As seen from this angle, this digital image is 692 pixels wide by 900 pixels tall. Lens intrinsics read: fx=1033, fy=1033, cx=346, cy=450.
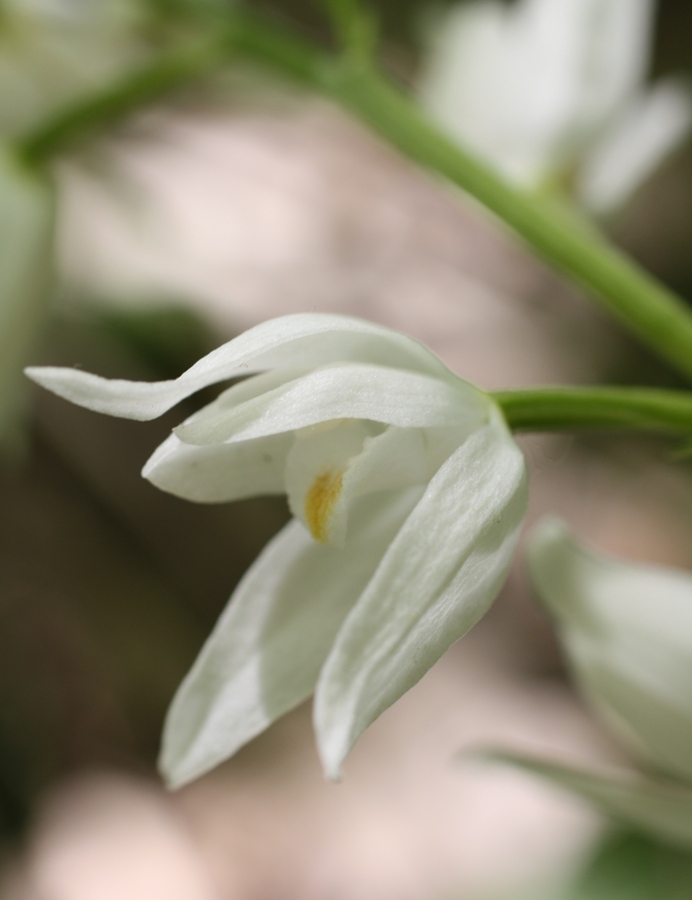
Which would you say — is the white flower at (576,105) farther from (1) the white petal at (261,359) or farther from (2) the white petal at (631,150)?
(1) the white petal at (261,359)

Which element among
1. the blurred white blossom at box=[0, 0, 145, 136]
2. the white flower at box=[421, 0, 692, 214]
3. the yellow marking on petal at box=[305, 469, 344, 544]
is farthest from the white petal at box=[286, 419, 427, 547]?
the blurred white blossom at box=[0, 0, 145, 136]

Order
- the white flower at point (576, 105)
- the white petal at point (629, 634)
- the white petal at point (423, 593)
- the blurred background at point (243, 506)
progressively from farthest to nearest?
1. the blurred background at point (243, 506)
2. the white flower at point (576, 105)
3. the white petal at point (629, 634)
4. the white petal at point (423, 593)

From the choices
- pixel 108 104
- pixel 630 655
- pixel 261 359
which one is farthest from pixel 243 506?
pixel 261 359

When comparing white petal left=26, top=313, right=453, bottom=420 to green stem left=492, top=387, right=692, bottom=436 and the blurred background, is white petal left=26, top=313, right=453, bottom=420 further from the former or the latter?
the blurred background

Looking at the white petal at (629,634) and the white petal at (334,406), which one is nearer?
the white petal at (334,406)

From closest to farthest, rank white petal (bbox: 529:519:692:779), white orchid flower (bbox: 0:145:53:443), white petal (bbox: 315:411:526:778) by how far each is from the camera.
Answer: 1. white petal (bbox: 315:411:526:778)
2. white petal (bbox: 529:519:692:779)
3. white orchid flower (bbox: 0:145:53:443)

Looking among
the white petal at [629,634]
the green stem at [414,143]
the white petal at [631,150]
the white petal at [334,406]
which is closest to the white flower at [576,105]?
the white petal at [631,150]
